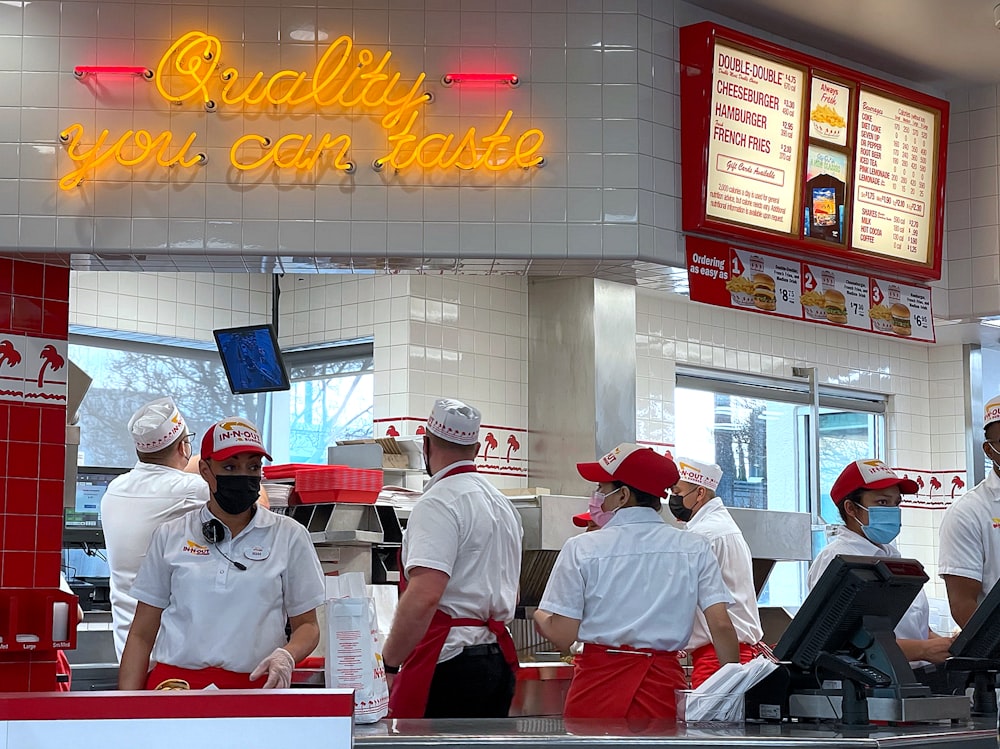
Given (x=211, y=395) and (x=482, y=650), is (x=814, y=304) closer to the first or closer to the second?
(x=482, y=650)

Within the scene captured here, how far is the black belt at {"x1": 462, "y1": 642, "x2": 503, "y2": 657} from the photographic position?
4141mm

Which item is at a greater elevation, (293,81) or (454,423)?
(293,81)

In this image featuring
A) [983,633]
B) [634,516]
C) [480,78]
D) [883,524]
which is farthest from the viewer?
[480,78]

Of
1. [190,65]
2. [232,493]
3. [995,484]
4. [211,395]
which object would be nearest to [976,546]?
[995,484]

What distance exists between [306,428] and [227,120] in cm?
387

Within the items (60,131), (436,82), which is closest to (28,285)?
(60,131)

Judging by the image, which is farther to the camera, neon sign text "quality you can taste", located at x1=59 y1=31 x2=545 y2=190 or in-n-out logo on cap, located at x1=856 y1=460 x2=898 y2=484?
neon sign text "quality you can taste", located at x1=59 y1=31 x2=545 y2=190

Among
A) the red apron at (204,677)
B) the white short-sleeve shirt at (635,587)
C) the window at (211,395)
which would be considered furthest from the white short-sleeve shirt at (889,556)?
the window at (211,395)

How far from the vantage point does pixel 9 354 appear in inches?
195

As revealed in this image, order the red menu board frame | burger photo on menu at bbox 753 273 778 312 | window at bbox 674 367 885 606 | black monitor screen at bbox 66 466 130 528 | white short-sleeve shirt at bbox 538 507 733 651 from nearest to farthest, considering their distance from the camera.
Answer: white short-sleeve shirt at bbox 538 507 733 651, the red menu board frame, burger photo on menu at bbox 753 273 778 312, black monitor screen at bbox 66 466 130 528, window at bbox 674 367 885 606

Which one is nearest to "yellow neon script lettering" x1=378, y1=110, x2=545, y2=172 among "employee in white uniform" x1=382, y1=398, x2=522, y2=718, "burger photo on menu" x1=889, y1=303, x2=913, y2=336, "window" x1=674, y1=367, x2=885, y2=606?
"employee in white uniform" x1=382, y1=398, x2=522, y2=718

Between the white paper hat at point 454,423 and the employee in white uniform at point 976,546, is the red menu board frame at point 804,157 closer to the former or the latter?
the employee in white uniform at point 976,546

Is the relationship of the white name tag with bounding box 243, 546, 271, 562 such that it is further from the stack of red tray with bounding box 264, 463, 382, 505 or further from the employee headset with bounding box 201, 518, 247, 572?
the stack of red tray with bounding box 264, 463, 382, 505

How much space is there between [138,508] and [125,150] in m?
1.31
